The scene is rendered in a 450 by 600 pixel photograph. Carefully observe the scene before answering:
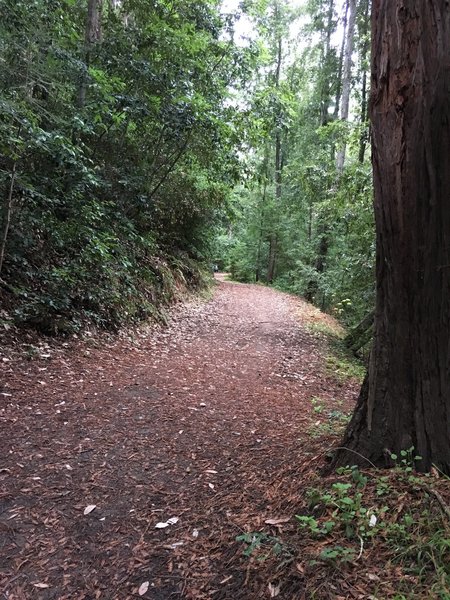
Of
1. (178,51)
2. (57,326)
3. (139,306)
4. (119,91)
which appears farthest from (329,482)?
(178,51)

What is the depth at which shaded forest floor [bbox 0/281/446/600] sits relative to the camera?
220cm

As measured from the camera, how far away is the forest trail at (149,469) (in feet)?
7.41

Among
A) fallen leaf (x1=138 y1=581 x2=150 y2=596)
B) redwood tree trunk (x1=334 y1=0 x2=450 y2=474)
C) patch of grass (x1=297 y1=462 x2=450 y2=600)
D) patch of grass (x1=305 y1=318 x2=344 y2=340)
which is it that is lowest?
fallen leaf (x1=138 y1=581 x2=150 y2=596)

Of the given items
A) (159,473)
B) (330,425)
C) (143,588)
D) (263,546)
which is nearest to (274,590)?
(263,546)

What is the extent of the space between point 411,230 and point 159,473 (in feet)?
8.56

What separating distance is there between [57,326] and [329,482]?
185 inches

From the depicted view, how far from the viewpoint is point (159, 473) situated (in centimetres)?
333

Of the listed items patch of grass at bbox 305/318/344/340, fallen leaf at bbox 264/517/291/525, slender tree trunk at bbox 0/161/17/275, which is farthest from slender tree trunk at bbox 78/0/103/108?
fallen leaf at bbox 264/517/291/525

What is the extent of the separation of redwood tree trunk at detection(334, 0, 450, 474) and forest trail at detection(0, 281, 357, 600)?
2.68 ft

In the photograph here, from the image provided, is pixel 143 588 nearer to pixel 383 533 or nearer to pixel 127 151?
pixel 383 533

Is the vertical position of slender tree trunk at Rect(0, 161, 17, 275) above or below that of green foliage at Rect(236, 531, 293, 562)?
above

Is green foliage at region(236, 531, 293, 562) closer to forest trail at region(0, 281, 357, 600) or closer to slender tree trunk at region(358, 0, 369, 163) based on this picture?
forest trail at region(0, 281, 357, 600)

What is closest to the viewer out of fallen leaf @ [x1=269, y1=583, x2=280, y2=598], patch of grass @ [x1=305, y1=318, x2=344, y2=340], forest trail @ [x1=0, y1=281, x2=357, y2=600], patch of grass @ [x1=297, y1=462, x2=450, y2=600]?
patch of grass @ [x1=297, y1=462, x2=450, y2=600]

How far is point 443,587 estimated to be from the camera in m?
1.67
